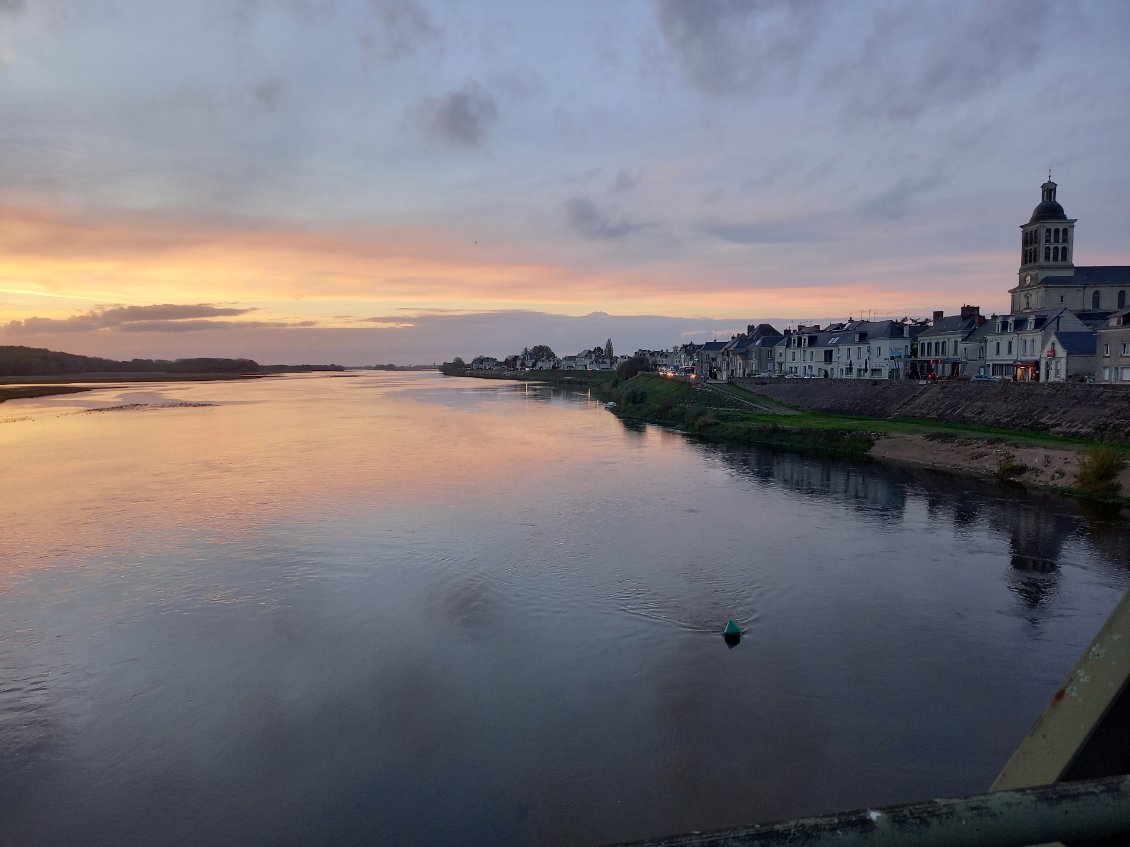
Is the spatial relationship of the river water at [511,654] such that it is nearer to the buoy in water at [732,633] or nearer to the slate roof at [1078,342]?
the buoy in water at [732,633]

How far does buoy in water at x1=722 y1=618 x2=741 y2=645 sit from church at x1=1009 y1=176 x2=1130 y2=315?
95.2 meters

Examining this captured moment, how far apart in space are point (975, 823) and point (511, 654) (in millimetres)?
16664

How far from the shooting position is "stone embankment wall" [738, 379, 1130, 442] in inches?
1676

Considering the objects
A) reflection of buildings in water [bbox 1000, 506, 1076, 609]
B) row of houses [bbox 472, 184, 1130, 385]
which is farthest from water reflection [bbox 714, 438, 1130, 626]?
row of houses [bbox 472, 184, 1130, 385]

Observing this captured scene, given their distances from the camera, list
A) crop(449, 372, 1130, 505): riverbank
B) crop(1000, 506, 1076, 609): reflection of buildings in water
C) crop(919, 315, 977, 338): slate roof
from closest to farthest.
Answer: crop(1000, 506, 1076, 609): reflection of buildings in water
crop(449, 372, 1130, 505): riverbank
crop(919, 315, 977, 338): slate roof

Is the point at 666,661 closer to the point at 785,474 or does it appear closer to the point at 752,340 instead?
the point at 785,474

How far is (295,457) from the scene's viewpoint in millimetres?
48750

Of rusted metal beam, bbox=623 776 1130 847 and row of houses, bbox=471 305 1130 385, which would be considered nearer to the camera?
rusted metal beam, bbox=623 776 1130 847

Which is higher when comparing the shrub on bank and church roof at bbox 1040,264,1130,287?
church roof at bbox 1040,264,1130,287

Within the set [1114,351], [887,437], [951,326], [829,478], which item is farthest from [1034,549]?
[951,326]

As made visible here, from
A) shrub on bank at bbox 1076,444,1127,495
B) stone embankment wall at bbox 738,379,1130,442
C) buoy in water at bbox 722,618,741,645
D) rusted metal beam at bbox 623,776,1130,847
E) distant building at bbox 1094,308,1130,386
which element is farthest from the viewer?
distant building at bbox 1094,308,1130,386

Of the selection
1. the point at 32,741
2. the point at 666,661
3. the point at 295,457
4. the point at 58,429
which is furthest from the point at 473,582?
the point at 58,429

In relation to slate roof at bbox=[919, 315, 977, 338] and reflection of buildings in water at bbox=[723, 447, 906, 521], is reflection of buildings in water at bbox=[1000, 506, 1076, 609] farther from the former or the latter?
slate roof at bbox=[919, 315, 977, 338]

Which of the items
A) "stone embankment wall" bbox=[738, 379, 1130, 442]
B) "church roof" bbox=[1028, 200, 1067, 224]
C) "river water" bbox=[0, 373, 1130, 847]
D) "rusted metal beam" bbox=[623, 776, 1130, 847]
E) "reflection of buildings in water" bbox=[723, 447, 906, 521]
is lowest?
"river water" bbox=[0, 373, 1130, 847]
